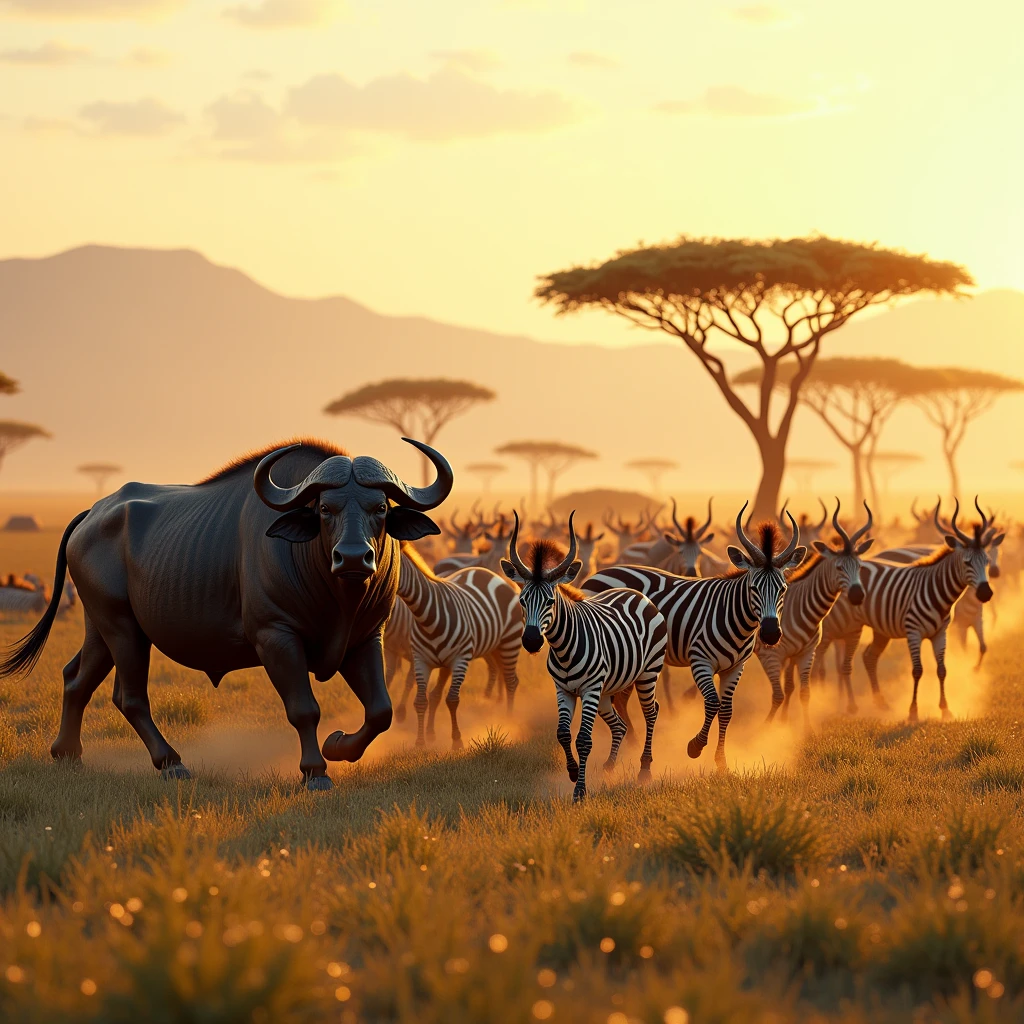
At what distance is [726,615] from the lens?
1059 cm

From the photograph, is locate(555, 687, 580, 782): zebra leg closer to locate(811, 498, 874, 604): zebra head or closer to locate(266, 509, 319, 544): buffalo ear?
locate(266, 509, 319, 544): buffalo ear

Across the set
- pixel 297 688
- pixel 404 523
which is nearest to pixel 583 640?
pixel 404 523

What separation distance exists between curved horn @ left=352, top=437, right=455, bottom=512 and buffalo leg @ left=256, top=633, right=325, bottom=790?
121cm

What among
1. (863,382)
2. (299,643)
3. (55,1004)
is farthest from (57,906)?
(863,382)

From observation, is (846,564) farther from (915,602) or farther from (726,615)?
(726,615)

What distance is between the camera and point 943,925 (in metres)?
4.85

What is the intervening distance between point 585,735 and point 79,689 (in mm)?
4004

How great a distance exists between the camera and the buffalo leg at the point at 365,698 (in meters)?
8.37

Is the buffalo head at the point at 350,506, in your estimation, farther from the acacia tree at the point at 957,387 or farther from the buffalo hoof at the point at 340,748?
the acacia tree at the point at 957,387

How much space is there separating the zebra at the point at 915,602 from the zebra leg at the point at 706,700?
147 inches

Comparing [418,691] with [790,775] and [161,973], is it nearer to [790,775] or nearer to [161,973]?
[790,775]

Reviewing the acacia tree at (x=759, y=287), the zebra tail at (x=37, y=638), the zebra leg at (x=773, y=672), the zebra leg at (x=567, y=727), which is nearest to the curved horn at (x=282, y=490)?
the zebra leg at (x=567, y=727)

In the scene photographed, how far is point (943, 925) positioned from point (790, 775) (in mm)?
4473

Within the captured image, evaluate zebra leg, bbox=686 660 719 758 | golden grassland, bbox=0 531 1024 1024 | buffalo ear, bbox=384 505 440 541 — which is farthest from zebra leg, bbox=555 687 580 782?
buffalo ear, bbox=384 505 440 541
